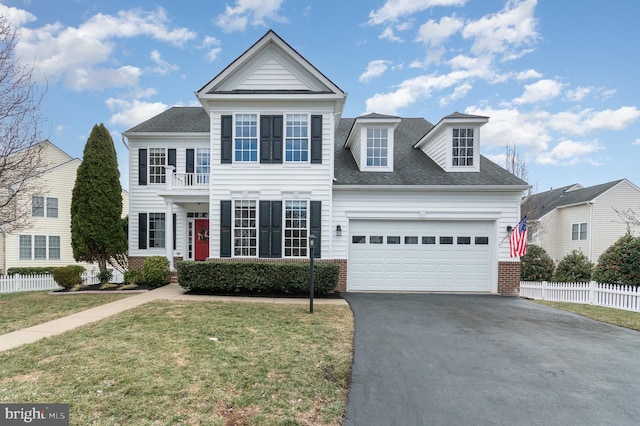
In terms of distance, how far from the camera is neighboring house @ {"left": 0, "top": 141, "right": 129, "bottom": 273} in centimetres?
1777

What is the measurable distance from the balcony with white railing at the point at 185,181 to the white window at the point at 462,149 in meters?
9.95

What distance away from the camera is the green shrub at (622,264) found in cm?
995

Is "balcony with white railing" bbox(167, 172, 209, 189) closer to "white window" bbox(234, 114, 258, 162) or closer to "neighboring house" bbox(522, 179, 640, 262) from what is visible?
"white window" bbox(234, 114, 258, 162)

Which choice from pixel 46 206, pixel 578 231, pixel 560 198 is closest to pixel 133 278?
pixel 46 206

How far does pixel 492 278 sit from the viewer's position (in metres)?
11.4

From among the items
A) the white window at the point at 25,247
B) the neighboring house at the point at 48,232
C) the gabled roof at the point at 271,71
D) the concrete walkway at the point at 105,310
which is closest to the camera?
the concrete walkway at the point at 105,310

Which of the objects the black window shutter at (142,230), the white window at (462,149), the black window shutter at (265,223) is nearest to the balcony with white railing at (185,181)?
the black window shutter at (142,230)

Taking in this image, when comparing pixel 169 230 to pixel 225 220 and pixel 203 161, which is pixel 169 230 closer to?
pixel 225 220

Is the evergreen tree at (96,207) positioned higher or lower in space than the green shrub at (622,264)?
higher

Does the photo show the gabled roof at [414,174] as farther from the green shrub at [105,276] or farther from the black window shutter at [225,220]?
the green shrub at [105,276]

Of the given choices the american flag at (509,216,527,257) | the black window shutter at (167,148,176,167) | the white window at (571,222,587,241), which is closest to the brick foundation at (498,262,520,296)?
the american flag at (509,216,527,257)

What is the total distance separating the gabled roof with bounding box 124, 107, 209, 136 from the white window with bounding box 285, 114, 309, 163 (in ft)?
15.3

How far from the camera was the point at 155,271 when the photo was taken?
38.8 feet

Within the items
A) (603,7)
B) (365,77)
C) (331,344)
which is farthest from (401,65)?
(331,344)
